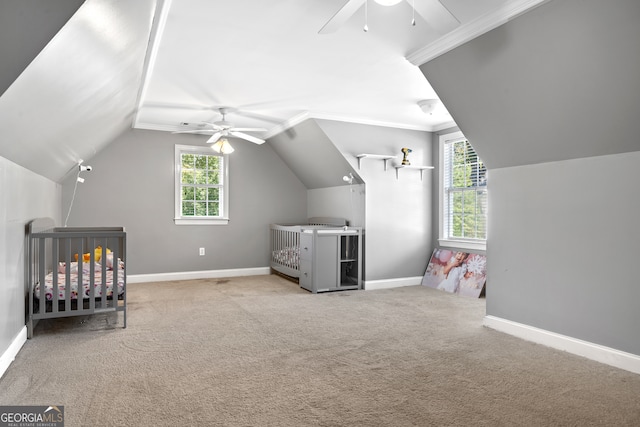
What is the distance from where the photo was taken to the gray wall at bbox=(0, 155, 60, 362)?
2.47 meters

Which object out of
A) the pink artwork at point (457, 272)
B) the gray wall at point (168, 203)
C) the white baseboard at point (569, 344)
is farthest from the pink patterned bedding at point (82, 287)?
the pink artwork at point (457, 272)

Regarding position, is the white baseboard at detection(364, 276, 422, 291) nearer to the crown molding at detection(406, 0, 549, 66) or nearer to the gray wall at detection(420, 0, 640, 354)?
the gray wall at detection(420, 0, 640, 354)

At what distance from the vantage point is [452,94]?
3.16 m

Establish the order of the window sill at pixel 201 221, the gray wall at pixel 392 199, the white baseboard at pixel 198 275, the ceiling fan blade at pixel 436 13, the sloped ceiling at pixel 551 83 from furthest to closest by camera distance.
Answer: the window sill at pixel 201 221, the white baseboard at pixel 198 275, the gray wall at pixel 392 199, the sloped ceiling at pixel 551 83, the ceiling fan blade at pixel 436 13

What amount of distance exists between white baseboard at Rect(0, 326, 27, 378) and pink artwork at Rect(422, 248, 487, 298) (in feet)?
14.0

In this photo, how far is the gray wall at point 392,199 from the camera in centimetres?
519

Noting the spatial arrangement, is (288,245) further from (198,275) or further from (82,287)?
(82,287)

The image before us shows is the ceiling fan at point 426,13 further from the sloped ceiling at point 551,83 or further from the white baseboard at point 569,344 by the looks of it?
the white baseboard at point 569,344

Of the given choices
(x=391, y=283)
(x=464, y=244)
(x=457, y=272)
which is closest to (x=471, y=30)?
(x=464, y=244)

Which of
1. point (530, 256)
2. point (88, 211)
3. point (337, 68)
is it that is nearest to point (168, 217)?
point (88, 211)

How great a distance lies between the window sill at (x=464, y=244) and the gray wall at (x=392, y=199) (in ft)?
0.76

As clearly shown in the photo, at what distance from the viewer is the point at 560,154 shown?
2953 mm

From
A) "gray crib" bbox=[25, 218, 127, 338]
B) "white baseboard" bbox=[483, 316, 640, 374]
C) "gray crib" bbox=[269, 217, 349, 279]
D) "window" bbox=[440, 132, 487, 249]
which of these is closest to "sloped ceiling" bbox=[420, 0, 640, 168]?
"white baseboard" bbox=[483, 316, 640, 374]

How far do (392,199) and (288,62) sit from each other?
2646 millimetres
